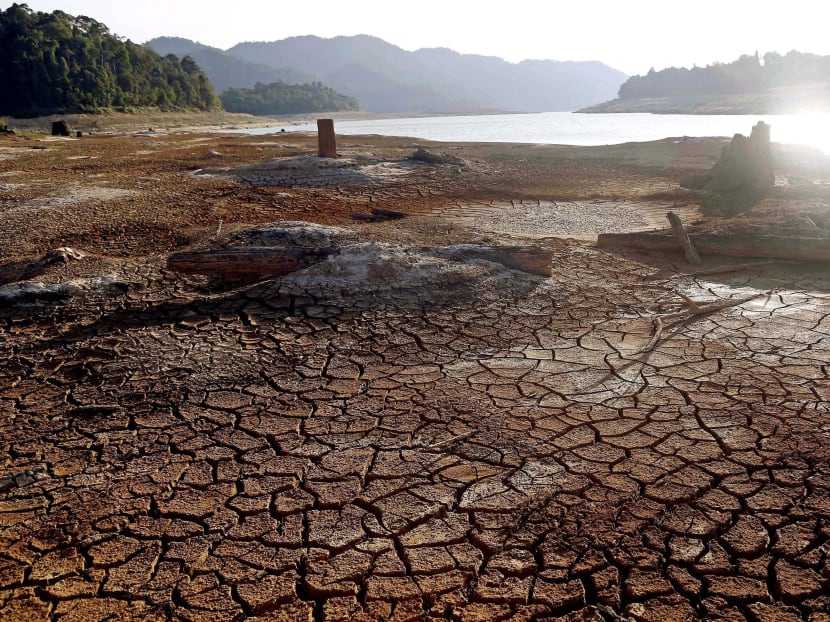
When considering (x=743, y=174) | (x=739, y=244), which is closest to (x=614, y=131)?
(x=743, y=174)

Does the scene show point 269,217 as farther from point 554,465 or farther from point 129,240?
point 554,465

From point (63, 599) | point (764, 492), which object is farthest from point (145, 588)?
point (764, 492)

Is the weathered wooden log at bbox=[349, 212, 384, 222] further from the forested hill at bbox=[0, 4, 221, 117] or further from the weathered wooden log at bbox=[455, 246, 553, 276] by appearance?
the forested hill at bbox=[0, 4, 221, 117]

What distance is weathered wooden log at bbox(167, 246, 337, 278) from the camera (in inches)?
233

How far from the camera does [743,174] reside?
433 inches

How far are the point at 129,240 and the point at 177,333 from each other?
3425mm

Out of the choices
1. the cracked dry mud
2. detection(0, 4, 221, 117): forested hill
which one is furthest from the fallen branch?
detection(0, 4, 221, 117): forested hill

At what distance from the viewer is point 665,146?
2214 centimetres

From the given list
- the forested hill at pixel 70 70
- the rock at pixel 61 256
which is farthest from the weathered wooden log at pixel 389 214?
the forested hill at pixel 70 70

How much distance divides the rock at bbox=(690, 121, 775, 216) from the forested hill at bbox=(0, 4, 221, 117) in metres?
48.5

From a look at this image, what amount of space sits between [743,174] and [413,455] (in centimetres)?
1046

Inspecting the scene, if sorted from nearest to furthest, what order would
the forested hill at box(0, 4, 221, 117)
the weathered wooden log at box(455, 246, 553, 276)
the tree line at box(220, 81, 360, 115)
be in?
the weathered wooden log at box(455, 246, 553, 276), the forested hill at box(0, 4, 221, 117), the tree line at box(220, 81, 360, 115)

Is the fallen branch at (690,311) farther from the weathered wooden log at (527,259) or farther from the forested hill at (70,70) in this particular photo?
the forested hill at (70,70)

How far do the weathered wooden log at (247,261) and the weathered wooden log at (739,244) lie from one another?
3674mm
